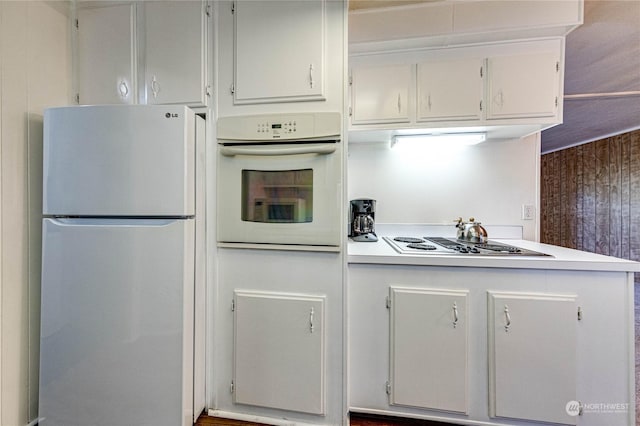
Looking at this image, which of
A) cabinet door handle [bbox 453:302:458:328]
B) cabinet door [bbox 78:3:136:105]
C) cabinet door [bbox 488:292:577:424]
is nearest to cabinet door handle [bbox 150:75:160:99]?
cabinet door [bbox 78:3:136:105]

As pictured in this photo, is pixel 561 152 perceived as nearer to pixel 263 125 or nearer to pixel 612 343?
pixel 612 343

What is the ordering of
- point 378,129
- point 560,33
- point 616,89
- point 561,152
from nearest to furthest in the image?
point 560,33 < point 378,129 < point 616,89 < point 561,152

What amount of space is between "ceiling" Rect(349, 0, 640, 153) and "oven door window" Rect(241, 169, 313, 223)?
1.28 meters

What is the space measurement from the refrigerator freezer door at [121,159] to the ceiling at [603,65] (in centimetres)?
145

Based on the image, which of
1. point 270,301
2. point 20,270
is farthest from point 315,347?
point 20,270

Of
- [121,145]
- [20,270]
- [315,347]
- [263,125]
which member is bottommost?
[315,347]

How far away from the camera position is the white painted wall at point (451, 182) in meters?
2.06

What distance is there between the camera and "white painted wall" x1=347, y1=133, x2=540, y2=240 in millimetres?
2059

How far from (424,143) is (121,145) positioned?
1892 mm

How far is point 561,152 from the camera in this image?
5566 mm

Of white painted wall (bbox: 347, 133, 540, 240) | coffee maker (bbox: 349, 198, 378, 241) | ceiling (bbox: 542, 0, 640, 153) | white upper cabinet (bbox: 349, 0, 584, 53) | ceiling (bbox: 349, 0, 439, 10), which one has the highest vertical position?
ceiling (bbox: 349, 0, 439, 10)

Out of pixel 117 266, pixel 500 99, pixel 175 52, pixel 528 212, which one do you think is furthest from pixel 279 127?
pixel 528 212

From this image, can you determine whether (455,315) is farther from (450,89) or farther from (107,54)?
(107,54)

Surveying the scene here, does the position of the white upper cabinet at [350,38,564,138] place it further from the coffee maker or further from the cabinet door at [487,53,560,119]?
the coffee maker
